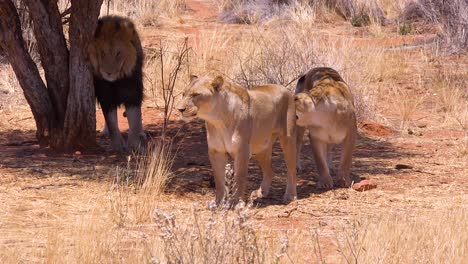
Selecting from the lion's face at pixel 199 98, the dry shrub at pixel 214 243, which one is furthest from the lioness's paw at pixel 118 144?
the dry shrub at pixel 214 243

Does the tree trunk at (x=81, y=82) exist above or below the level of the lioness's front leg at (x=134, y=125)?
above

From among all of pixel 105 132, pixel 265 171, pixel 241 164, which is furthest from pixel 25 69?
pixel 241 164

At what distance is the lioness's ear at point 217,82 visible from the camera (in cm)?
758

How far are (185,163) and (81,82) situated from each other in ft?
4.14

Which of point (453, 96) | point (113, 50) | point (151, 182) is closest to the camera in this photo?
point (151, 182)

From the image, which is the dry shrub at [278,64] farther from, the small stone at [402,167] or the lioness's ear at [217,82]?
the lioness's ear at [217,82]

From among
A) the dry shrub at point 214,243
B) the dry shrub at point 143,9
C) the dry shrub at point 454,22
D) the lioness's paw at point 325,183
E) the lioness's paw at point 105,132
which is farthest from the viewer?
the dry shrub at point 143,9

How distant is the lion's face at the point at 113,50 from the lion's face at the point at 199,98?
2.90 metres

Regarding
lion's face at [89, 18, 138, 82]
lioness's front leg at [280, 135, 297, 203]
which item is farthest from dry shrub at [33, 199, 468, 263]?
lion's face at [89, 18, 138, 82]

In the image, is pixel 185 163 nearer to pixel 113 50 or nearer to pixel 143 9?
pixel 113 50

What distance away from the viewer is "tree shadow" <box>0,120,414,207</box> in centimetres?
895

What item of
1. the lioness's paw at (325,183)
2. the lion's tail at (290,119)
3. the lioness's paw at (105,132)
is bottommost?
the lioness's paw at (105,132)

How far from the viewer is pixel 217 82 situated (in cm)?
761

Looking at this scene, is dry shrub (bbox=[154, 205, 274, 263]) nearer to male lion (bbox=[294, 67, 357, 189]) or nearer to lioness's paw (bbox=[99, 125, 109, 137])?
male lion (bbox=[294, 67, 357, 189])
